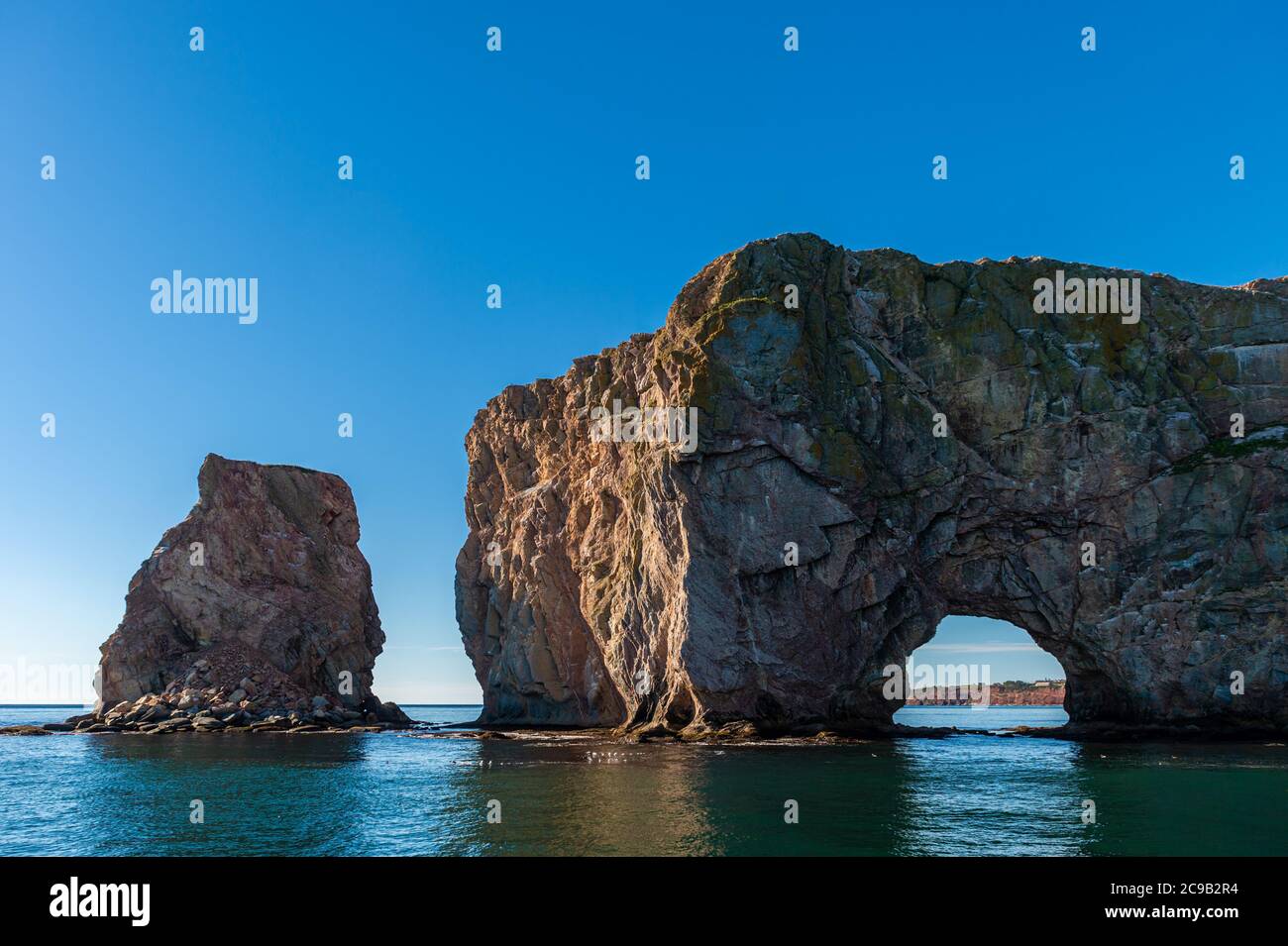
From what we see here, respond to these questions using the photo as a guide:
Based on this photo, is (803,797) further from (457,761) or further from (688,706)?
(688,706)

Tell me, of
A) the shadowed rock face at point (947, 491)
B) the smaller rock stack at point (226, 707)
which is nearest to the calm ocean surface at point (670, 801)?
the shadowed rock face at point (947, 491)

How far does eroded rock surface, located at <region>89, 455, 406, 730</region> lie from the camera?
3752 inches

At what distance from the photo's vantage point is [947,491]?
2702 inches

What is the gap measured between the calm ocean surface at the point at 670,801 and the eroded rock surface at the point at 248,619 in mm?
38736

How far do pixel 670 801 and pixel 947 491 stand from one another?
1721 inches

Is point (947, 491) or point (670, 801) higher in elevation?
point (947, 491)

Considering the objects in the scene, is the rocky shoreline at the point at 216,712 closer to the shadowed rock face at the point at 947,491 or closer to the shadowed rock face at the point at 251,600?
the shadowed rock face at the point at 251,600

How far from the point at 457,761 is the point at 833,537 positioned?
31.5 metres

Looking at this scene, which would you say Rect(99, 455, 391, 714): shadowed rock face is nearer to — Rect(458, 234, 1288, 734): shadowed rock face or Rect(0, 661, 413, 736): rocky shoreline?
Rect(0, 661, 413, 736): rocky shoreline

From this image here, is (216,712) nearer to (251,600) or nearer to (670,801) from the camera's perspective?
(251,600)
